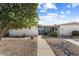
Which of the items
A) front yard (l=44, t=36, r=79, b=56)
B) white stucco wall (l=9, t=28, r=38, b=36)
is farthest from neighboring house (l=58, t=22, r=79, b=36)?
white stucco wall (l=9, t=28, r=38, b=36)

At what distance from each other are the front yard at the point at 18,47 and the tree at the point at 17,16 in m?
0.19

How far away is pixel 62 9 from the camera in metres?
3.93

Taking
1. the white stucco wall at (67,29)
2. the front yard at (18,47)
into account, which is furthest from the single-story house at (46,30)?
the front yard at (18,47)

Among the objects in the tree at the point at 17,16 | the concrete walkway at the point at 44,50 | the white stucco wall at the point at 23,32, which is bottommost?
the concrete walkway at the point at 44,50

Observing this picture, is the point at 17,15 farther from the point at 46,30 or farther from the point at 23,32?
the point at 46,30

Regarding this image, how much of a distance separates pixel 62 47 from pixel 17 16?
3.05ft

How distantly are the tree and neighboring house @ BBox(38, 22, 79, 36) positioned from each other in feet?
0.55

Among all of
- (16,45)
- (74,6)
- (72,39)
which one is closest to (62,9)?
(74,6)

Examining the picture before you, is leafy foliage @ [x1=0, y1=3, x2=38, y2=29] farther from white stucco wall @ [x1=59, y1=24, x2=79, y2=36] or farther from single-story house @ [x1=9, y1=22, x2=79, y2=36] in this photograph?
white stucco wall @ [x1=59, y1=24, x2=79, y2=36]

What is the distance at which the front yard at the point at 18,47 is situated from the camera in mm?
3939

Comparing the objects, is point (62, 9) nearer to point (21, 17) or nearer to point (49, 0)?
point (49, 0)

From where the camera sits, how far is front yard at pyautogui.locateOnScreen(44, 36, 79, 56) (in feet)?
12.9

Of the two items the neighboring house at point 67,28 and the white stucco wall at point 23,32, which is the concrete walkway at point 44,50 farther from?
the neighboring house at point 67,28

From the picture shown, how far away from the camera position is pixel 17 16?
4000mm
